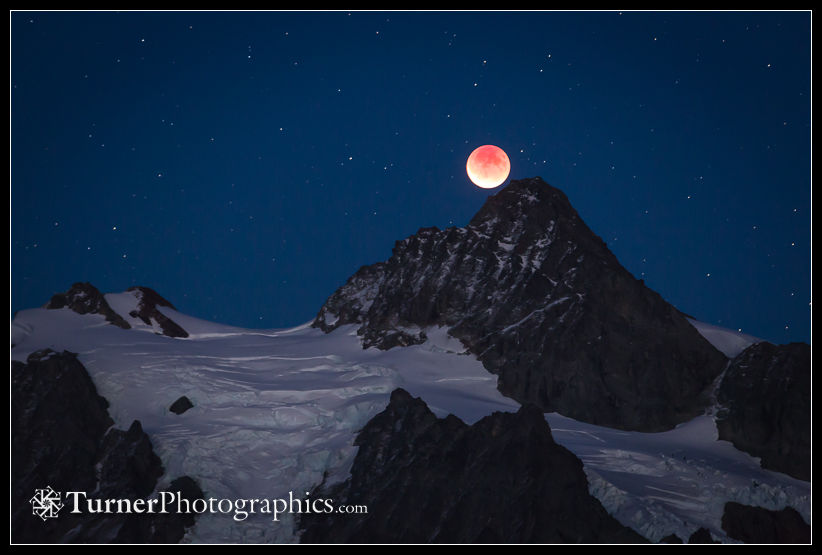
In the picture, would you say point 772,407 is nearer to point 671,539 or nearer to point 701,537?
point 701,537

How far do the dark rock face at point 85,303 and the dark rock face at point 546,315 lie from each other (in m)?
32.1

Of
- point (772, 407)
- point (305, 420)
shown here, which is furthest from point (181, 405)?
point (772, 407)

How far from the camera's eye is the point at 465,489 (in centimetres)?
7925

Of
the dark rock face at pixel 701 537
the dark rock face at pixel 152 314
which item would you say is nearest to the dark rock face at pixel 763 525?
the dark rock face at pixel 701 537

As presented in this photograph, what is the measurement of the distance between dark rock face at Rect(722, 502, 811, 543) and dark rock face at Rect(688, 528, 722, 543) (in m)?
3.88

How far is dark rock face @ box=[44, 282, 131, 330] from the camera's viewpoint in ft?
431

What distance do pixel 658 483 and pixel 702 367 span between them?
3240cm

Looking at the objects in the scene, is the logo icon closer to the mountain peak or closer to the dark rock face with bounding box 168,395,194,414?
the dark rock face with bounding box 168,395,194,414

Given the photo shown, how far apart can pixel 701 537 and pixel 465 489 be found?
756 inches

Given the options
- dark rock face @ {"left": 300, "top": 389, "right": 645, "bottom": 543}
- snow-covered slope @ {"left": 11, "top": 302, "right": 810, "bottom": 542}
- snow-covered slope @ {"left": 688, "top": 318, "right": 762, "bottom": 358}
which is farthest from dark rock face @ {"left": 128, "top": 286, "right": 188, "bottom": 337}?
snow-covered slope @ {"left": 688, "top": 318, "right": 762, "bottom": 358}

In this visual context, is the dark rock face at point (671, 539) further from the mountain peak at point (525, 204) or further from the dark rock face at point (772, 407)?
the mountain peak at point (525, 204)

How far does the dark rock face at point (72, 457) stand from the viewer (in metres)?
83.4

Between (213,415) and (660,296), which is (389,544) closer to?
(213,415)
